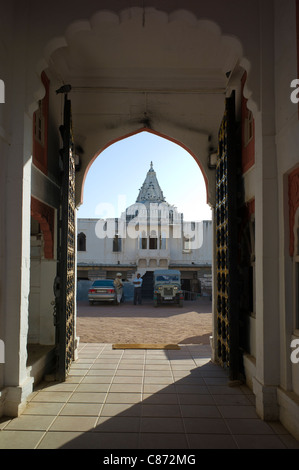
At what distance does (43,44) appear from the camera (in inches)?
162

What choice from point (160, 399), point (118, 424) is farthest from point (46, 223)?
point (118, 424)

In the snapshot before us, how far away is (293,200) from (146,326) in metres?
8.58

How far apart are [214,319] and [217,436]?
3.02m

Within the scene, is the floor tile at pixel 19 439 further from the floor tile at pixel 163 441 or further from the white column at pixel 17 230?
the floor tile at pixel 163 441

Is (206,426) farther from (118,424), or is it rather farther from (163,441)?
(118,424)

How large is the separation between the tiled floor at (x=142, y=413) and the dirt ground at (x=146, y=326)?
3.33 metres

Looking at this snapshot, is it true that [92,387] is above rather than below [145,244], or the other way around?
below

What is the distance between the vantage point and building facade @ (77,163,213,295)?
92.4 feet

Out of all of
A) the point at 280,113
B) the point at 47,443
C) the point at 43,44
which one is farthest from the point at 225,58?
the point at 47,443

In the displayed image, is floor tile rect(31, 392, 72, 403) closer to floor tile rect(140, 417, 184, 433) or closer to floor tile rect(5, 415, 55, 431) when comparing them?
floor tile rect(5, 415, 55, 431)

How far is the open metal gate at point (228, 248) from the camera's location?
16.3ft

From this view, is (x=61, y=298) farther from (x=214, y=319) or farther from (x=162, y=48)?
(x=162, y=48)

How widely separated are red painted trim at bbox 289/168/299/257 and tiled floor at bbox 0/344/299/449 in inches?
73.3

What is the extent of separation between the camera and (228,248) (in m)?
5.11
